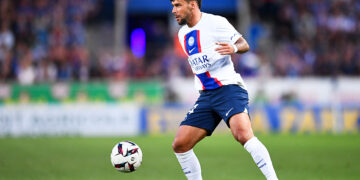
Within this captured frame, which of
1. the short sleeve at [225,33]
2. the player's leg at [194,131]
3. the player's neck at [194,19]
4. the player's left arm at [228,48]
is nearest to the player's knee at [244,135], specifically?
the player's leg at [194,131]

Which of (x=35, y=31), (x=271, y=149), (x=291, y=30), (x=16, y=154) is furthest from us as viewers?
(x=291, y=30)

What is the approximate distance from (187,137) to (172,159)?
5.15 metres

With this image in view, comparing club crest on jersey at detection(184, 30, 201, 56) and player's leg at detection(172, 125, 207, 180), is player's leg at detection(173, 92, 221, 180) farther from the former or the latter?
club crest on jersey at detection(184, 30, 201, 56)

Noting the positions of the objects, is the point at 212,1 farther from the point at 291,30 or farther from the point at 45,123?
the point at 45,123

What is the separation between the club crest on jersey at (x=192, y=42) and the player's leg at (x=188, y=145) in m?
0.85

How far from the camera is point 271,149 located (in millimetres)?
13672

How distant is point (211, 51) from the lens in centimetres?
672

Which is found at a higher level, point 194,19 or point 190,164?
point 194,19

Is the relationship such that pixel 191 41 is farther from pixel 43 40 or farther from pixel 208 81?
pixel 43 40

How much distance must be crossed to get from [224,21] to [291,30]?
56.1 feet

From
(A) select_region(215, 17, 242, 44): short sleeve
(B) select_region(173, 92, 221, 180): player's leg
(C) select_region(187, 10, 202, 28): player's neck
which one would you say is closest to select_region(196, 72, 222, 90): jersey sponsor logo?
(B) select_region(173, 92, 221, 180): player's leg

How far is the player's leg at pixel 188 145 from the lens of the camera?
6.82 meters

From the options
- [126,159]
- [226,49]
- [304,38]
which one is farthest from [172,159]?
[304,38]

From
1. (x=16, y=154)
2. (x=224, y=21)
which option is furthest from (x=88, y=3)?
(x=224, y=21)
